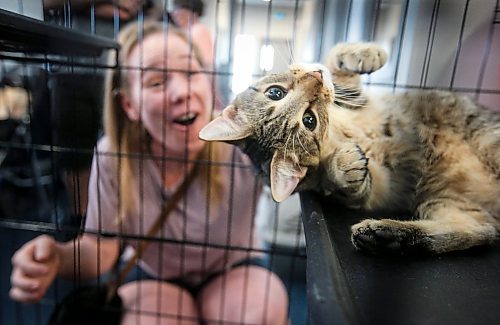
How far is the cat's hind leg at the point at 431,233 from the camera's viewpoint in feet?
1.66

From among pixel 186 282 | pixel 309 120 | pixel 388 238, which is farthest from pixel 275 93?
pixel 186 282

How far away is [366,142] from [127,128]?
0.62 metres

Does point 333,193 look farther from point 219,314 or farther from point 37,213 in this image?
point 37,213

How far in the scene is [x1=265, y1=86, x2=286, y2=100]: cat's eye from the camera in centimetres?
68

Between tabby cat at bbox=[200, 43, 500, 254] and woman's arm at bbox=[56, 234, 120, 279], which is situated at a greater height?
tabby cat at bbox=[200, 43, 500, 254]

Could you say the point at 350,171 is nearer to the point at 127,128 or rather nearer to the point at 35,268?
the point at 127,128

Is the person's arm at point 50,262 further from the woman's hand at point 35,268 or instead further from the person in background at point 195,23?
the person in background at point 195,23

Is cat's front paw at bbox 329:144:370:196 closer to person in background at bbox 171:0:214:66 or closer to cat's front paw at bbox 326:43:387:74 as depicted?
cat's front paw at bbox 326:43:387:74

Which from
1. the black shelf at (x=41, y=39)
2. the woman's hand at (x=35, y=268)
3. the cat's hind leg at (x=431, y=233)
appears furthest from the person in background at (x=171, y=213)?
the cat's hind leg at (x=431, y=233)

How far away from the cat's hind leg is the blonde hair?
23.2 inches

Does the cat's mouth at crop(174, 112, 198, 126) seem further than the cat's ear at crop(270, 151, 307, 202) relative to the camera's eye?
Yes

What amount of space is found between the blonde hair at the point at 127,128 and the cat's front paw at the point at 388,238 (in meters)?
0.59

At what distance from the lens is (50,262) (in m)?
0.99

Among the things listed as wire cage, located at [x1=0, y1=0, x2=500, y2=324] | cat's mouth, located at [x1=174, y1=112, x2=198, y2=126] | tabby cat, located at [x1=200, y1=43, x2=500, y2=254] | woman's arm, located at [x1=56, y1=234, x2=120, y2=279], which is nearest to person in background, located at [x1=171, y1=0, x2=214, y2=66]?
wire cage, located at [x1=0, y1=0, x2=500, y2=324]
